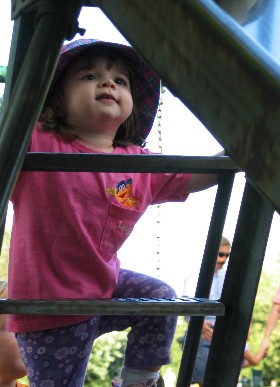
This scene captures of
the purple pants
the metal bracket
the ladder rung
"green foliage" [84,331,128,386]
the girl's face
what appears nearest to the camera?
the metal bracket

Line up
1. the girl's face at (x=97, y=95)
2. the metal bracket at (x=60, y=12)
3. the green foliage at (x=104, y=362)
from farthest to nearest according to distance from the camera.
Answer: the green foliage at (x=104, y=362) → the girl's face at (x=97, y=95) → the metal bracket at (x=60, y=12)

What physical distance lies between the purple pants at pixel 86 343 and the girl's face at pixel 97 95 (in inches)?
13.8

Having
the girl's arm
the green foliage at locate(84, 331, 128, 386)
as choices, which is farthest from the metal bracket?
the green foliage at locate(84, 331, 128, 386)

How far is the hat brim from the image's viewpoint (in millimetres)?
1579

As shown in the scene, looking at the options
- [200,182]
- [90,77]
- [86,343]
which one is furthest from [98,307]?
[90,77]

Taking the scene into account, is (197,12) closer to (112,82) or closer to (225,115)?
(225,115)

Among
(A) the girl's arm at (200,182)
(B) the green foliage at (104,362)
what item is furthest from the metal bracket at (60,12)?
(B) the green foliage at (104,362)

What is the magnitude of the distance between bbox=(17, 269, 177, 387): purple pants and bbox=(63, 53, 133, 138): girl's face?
0.35 metres

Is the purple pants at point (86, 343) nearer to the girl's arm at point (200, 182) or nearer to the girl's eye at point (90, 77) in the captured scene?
the girl's arm at point (200, 182)

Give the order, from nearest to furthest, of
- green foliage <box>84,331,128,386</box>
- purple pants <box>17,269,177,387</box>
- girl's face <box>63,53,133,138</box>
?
1. purple pants <box>17,269,177,387</box>
2. girl's face <box>63,53,133,138</box>
3. green foliage <box>84,331,128,386</box>

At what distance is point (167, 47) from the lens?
1.51 feet

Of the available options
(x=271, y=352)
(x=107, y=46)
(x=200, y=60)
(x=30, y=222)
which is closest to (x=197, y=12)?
(x=200, y=60)

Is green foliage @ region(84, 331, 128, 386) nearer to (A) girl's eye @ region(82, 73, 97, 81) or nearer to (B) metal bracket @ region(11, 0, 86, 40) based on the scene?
(A) girl's eye @ region(82, 73, 97, 81)

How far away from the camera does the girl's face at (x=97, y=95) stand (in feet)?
5.12
